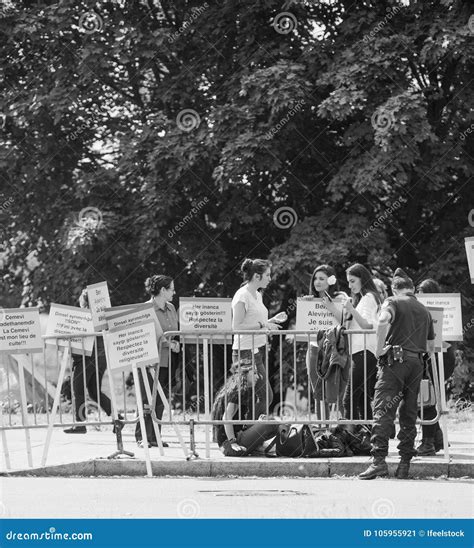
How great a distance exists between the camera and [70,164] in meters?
23.4

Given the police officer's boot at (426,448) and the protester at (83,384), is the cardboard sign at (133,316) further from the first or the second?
the protester at (83,384)

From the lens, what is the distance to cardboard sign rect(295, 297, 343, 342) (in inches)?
490

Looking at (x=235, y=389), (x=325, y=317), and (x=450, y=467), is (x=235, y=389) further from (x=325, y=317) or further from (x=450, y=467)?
(x=450, y=467)

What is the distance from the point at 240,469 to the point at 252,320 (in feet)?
5.46

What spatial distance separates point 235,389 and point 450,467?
2.23 meters

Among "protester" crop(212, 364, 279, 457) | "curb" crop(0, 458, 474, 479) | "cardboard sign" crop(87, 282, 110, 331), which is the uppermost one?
"cardboard sign" crop(87, 282, 110, 331)

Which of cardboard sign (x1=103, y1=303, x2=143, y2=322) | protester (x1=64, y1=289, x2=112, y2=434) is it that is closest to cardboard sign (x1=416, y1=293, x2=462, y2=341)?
cardboard sign (x1=103, y1=303, x2=143, y2=322)

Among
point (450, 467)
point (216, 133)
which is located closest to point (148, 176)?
point (216, 133)

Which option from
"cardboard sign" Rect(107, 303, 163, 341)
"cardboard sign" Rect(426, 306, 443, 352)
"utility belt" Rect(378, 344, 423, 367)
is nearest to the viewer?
"utility belt" Rect(378, 344, 423, 367)

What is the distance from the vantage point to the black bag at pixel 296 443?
1216 centimetres

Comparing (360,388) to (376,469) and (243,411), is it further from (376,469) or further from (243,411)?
(376,469)

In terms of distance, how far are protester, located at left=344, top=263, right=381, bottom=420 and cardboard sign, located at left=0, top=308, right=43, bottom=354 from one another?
3018mm

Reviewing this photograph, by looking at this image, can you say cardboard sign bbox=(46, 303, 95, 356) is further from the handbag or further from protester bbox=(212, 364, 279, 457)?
the handbag
